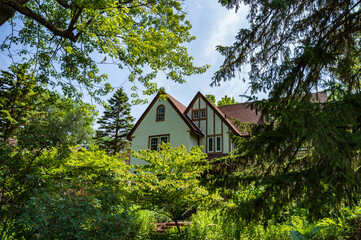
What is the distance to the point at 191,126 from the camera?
659 inches

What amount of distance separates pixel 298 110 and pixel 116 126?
28.0m

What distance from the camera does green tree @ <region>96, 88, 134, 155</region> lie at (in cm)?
2841

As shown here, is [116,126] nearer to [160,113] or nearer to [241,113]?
[160,113]

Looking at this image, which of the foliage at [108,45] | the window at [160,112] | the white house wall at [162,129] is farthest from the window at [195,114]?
the foliage at [108,45]

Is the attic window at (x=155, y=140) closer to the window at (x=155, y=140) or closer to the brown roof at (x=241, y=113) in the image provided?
the window at (x=155, y=140)

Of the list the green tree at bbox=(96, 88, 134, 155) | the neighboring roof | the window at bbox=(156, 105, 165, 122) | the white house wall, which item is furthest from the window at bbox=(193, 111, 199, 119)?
the green tree at bbox=(96, 88, 134, 155)

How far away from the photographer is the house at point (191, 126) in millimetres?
16922

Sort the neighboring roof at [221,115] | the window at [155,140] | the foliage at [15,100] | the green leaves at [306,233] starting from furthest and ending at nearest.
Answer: the window at [155,140], the neighboring roof at [221,115], the foliage at [15,100], the green leaves at [306,233]

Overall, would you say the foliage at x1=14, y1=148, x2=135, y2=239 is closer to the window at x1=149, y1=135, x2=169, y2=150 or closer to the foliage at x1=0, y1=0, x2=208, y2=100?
the foliage at x1=0, y1=0, x2=208, y2=100

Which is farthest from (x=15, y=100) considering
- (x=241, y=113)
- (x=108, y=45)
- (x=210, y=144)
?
(x=241, y=113)

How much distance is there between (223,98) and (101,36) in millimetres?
23272

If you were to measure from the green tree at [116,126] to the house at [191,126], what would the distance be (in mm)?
10457

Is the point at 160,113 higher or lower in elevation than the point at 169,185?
higher

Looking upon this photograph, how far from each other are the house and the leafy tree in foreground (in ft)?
38.8
